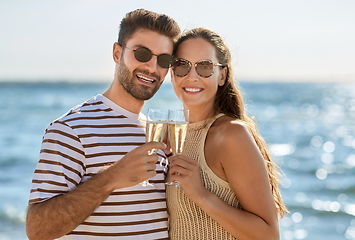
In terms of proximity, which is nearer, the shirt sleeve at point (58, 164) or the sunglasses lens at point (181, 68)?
the shirt sleeve at point (58, 164)

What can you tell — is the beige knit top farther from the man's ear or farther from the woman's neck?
the man's ear

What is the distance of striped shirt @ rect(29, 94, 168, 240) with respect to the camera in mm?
2846

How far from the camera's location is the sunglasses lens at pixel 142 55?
11.1 feet

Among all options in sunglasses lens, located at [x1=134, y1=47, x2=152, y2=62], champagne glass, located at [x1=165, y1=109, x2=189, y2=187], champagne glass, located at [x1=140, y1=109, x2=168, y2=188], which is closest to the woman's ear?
sunglasses lens, located at [x1=134, y1=47, x2=152, y2=62]

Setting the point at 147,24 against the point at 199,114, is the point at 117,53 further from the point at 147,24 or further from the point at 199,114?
the point at 199,114

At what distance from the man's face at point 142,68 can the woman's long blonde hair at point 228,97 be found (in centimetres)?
27

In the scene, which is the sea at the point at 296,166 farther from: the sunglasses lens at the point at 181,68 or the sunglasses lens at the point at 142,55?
the sunglasses lens at the point at 142,55

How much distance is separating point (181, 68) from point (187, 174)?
115 cm

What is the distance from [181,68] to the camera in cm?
352

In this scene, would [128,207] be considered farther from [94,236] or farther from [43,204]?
[43,204]

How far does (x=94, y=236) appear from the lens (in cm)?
A: 301

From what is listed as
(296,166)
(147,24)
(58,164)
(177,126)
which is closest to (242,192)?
(177,126)

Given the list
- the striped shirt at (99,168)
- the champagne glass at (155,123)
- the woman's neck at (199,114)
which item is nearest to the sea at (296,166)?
the woman's neck at (199,114)

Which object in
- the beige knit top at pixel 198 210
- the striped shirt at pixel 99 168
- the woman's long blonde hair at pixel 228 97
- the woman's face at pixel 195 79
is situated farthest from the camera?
the woman's long blonde hair at pixel 228 97
